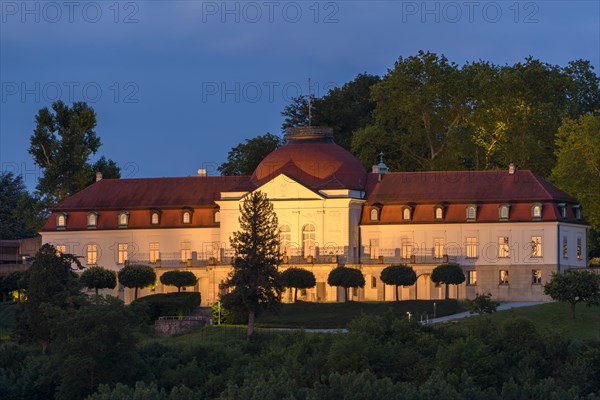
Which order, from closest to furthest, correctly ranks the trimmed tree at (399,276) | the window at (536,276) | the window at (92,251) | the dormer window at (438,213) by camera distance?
the trimmed tree at (399,276)
the window at (536,276)
the dormer window at (438,213)
the window at (92,251)

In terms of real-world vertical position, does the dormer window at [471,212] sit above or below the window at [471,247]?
above

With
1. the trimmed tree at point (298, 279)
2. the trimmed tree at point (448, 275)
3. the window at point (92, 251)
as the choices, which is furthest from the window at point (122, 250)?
the trimmed tree at point (448, 275)

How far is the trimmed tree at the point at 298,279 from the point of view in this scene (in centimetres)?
10688

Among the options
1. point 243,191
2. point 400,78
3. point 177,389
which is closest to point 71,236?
point 243,191

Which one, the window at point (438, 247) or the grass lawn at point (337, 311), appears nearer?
the grass lawn at point (337, 311)

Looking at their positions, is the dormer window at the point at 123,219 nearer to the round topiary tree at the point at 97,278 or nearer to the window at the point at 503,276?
the round topiary tree at the point at 97,278

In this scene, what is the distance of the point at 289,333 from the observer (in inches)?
3533

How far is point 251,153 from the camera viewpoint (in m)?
128

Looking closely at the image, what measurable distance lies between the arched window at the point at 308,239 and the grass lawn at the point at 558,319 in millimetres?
16378

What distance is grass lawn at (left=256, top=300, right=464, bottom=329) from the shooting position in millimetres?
97750

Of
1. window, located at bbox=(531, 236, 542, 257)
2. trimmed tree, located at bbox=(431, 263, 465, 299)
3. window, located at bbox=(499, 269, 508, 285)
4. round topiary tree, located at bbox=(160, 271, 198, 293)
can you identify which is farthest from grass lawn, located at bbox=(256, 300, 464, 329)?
window, located at bbox=(531, 236, 542, 257)

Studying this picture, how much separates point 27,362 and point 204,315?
21.7 m

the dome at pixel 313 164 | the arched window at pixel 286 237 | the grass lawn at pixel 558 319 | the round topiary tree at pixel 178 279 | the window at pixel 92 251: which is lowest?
the grass lawn at pixel 558 319

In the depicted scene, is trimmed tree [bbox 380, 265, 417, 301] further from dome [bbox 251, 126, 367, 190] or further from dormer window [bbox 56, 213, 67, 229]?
dormer window [bbox 56, 213, 67, 229]
